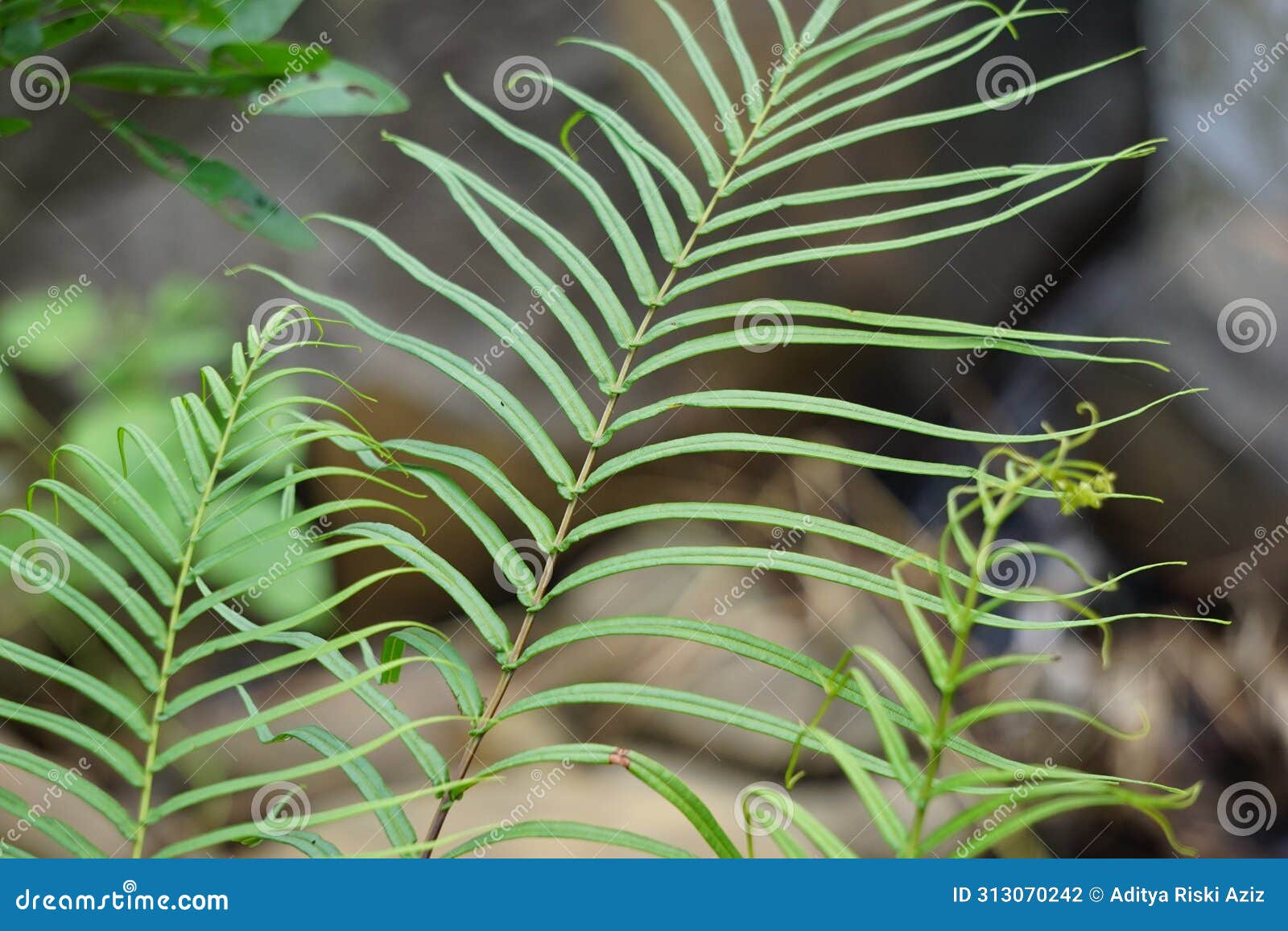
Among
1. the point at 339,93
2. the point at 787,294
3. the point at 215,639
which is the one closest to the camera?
the point at 215,639

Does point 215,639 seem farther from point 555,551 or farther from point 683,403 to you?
point 683,403

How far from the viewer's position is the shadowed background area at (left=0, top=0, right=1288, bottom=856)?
7.36 feet

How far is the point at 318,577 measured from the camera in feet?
6.62

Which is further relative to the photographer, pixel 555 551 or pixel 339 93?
pixel 339 93

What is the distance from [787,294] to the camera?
255cm

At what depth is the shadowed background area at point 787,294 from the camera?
2.24m

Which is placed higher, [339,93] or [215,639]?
[339,93]

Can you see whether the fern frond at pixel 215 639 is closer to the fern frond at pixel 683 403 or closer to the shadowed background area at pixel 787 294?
the fern frond at pixel 683 403

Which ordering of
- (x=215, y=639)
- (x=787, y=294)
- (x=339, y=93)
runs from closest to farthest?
1. (x=215, y=639)
2. (x=339, y=93)
3. (x=787, y=294)

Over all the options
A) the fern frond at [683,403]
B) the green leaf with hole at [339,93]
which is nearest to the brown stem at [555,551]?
the fern frond at [683,403]

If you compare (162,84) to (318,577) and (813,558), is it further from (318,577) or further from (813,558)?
(318,577)

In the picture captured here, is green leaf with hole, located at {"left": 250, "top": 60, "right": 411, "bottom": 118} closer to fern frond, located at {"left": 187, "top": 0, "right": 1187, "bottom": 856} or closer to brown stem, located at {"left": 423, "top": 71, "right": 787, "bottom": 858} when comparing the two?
fern frond, located at {"left": 187, "top": 0, "right": 1187, "bottom": 856}

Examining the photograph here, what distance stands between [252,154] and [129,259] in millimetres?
404

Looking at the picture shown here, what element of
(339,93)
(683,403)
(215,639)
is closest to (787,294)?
(339,93)
